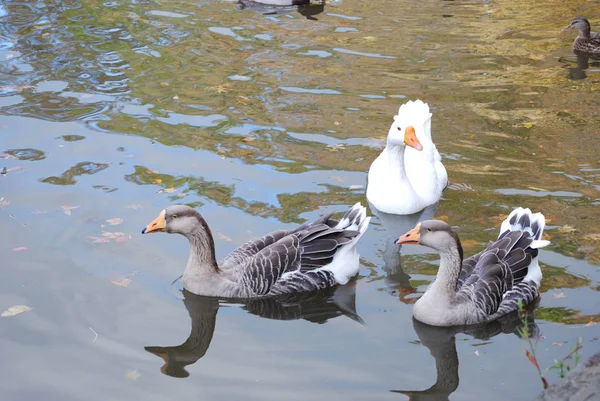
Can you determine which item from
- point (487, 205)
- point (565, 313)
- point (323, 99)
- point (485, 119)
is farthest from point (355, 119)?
point (565, 313)

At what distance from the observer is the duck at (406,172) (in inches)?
371

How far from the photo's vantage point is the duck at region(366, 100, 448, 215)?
9.43m

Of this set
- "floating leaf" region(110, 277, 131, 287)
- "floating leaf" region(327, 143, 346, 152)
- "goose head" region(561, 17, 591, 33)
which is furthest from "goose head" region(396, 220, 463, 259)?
"goose head" region(561, 17, 591, 33)

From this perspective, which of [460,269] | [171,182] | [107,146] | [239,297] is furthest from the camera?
[107,146]

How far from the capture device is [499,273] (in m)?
7.59

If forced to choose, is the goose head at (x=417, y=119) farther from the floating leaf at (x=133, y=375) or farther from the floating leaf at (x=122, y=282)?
the floating leaf at (x=133, y=375)

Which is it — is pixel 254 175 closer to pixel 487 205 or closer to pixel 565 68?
pixel 487 205

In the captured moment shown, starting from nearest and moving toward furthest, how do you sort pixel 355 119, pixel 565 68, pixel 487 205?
pixel 487 205, pixel 355 119, pixel 565 68

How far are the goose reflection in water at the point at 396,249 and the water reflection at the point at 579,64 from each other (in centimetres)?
563

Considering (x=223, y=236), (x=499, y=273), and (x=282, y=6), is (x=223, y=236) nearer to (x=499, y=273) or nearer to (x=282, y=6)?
(x=499, y=273)

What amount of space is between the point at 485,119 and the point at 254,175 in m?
3.74

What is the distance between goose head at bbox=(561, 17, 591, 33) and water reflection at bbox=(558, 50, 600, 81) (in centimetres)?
45

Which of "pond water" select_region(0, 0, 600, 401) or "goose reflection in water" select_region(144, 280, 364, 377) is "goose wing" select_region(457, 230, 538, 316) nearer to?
"pond water" select_region(0, 0, 600, 401)

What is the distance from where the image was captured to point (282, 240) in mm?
8141
